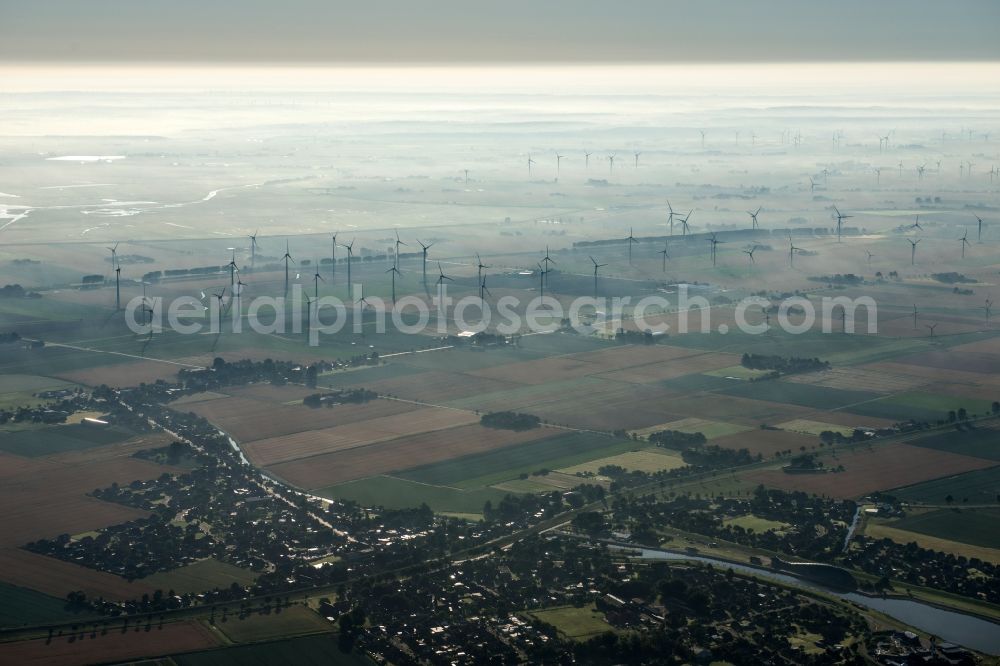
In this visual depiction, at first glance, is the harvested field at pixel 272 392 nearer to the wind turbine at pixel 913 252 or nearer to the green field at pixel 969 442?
the green field at pixel 969 442

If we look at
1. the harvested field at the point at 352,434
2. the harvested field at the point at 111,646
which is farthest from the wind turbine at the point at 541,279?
the harvested field at the point at 111,646

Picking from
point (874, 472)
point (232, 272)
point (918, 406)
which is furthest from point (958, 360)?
point (232, 272)

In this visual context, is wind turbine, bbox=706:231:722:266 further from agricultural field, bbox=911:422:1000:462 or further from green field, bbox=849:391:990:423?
agricultural field, bbox=911:422:1000:462

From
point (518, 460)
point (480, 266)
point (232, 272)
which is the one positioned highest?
point (480, 266)

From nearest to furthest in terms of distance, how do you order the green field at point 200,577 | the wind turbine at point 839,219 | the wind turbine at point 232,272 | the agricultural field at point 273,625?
the agricultural field at point 273,625, the green field at point 200,577, the wind turbine at point 232,272, the wind turbine at point 839,219

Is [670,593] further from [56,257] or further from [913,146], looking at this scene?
[913,146]

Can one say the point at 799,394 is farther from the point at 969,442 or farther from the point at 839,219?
the point at 839,219

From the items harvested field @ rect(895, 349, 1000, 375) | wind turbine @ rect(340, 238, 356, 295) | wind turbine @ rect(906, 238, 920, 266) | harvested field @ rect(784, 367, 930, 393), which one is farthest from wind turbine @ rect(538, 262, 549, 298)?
wind turbine @ rect(906, 238, 920, 266)
